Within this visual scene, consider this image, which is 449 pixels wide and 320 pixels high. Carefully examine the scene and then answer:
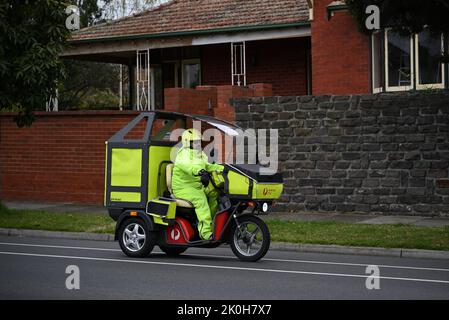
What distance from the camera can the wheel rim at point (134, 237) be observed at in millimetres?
13188

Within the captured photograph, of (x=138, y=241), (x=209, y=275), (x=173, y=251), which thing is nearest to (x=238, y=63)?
(x=173, y=251)

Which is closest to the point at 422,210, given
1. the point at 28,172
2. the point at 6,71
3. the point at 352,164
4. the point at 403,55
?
the point at 352,164

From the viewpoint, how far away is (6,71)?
18.0 meters

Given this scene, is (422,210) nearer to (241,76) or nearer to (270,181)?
(270,181)

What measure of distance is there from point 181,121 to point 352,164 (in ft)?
19.0

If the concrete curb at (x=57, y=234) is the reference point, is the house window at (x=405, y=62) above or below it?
above

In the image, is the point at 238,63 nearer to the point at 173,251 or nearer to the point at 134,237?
the point at 173,251

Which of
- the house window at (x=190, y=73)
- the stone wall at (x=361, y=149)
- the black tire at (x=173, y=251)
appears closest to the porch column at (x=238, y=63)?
the house window at (x=190, y=73)

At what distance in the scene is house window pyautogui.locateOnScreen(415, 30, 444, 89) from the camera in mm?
20875

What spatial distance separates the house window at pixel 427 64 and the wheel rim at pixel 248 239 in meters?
9.60

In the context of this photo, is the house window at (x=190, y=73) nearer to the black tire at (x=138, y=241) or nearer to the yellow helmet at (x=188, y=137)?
the black tire at (x=138, y=241)

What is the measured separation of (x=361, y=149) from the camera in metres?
19.1

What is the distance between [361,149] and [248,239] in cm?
711

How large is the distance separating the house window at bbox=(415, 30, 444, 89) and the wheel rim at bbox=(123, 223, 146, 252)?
10038 mm
